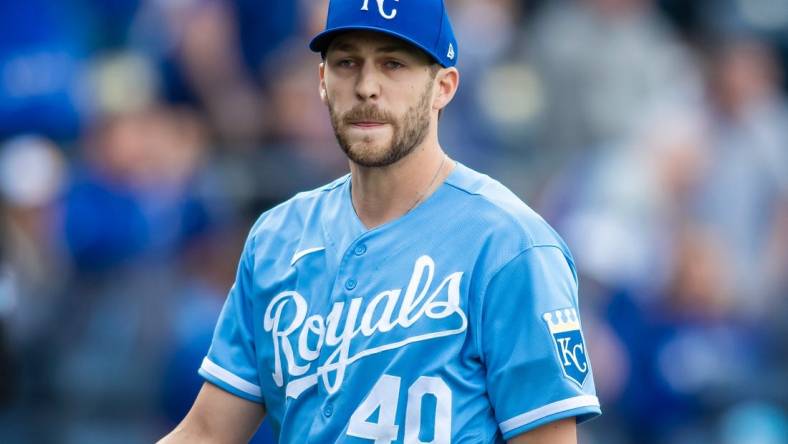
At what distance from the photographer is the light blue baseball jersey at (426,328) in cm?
395

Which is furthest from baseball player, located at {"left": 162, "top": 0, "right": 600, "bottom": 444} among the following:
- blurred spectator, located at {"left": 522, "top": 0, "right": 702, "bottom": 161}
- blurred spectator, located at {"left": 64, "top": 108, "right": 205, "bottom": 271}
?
blurred spectator, located at {"left": 522, "top": 0, "right": 702, "bottom": 161}

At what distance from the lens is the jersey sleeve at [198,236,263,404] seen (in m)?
4.44

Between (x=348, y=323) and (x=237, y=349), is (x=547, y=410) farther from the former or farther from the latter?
(x=237, y=349)

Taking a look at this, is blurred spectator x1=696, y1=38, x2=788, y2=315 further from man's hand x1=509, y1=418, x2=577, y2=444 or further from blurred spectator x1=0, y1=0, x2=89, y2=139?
man's hand x1=509, y1=418, x2=577, y2=444

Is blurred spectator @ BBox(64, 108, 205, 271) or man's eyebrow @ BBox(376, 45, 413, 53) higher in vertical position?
man's eyebrow @ BBox(376, 45, 413, 53)

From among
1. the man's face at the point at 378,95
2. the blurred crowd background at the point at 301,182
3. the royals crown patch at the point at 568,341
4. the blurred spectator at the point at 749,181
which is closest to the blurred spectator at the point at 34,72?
the blurred crowd background at the point at 301,182

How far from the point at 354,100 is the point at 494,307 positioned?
2.22ft

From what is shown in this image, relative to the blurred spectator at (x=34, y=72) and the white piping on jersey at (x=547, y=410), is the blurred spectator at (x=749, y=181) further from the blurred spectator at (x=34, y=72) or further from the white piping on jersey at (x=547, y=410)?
the white piping on jersey at (x=547, y=410)

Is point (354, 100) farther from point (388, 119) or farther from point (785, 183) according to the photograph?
point (785, 183)

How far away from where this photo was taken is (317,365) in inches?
165

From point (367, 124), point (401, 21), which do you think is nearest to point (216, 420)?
point (367, 124)

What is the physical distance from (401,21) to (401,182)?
18.6 inches

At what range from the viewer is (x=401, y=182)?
428 centimetres

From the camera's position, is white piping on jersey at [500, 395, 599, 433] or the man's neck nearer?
white piping on jersey at [500, 395, 599, 433]
